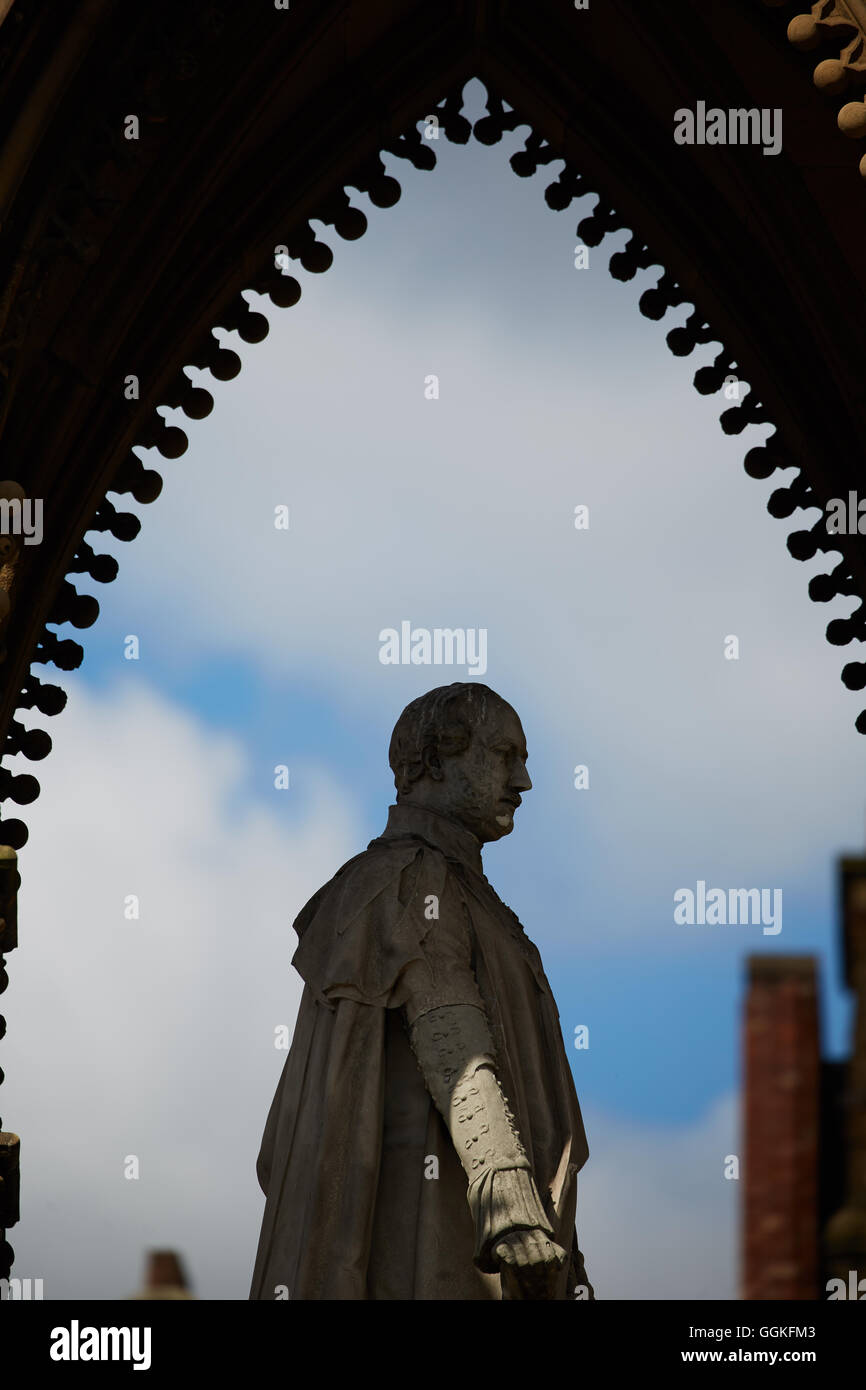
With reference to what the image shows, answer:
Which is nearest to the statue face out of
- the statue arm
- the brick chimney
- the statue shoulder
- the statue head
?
the statue head

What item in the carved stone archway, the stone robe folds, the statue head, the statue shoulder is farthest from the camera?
the carved stone archway

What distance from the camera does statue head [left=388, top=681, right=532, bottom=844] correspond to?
10633 mm

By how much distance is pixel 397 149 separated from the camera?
1282 cm

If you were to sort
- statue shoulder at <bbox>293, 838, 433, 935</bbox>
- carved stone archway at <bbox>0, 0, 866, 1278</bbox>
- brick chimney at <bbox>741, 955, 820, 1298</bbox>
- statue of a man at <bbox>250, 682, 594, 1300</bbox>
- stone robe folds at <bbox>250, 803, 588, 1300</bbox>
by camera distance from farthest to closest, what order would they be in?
1. carved stone archway at <bbox>0, 0, 866, 1278</bbox>
2. statue shoulder at <bbox>293, 838, 433, 935</bbox>
3. stone robe folds at <bbox>250, 803, 588, 1300</bbox>
4. statue of a man at <bbox>250, 682, 594, 1300</bbox>
5. brick chimney at <bbox>741, 955, 820, 1298</bbox>

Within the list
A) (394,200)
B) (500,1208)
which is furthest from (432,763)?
(394,200)

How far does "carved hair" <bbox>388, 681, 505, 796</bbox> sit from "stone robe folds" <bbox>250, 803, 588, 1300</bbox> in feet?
0.96

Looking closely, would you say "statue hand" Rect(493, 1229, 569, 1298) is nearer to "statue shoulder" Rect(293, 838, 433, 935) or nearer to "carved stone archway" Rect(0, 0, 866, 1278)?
"statue shoulder" Rect(293, 838, 433, 935)
